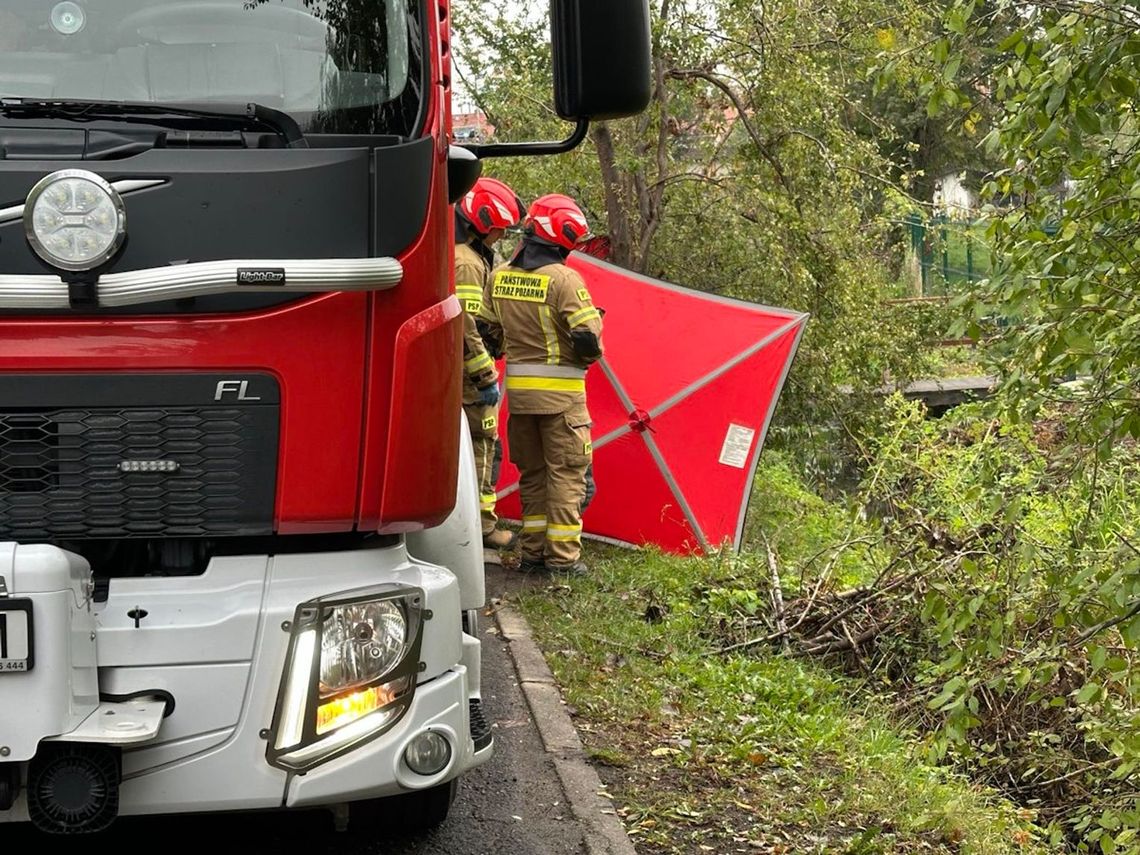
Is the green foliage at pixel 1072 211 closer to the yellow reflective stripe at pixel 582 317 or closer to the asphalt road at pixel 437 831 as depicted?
the asphalt road at pixel 437 831

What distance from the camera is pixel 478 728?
3.70 meters

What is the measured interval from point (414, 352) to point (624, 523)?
18.3ft

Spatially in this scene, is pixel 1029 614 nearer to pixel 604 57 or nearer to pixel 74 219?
pixel 604 57

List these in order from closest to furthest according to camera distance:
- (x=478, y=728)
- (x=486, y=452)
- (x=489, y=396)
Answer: (x=478, y=728)
(x=489, y=396)
(x=486, y=452)

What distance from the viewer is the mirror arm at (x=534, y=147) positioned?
12.0ft

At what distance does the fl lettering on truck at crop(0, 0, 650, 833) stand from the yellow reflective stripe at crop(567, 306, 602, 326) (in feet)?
14.2

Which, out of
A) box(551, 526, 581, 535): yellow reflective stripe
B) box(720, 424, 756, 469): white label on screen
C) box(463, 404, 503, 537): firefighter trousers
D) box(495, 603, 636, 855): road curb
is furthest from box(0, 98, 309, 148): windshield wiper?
box(720, 424, 756, 469): white label on screen

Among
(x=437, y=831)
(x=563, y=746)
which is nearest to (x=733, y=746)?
(x=563, y=746)

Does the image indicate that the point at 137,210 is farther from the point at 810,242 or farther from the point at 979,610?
the point at 810,242

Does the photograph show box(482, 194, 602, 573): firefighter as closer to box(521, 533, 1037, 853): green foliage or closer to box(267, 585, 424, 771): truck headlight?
box(521, 533, 1037, 853): green foliage

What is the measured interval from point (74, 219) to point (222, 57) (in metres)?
0.60

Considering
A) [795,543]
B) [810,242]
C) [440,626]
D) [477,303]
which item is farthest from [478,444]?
[440,626]

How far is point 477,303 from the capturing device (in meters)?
8.02

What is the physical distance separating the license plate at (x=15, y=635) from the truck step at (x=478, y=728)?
1172 mm
